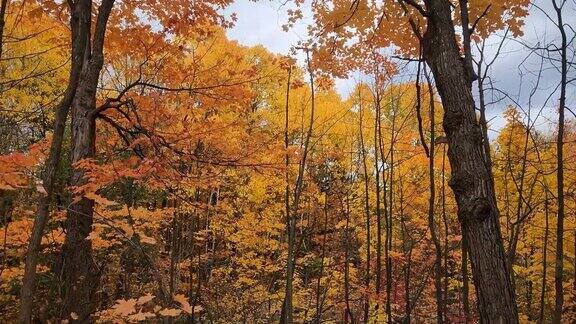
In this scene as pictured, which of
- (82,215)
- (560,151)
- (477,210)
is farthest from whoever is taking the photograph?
(560,151)

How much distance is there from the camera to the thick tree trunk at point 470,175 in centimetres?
300

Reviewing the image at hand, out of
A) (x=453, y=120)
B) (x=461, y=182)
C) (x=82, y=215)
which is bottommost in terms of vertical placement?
(x=82, y=215)

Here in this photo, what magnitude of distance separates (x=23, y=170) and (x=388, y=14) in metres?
4.73

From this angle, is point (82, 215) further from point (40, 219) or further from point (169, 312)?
point (40, 219)

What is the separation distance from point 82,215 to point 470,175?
416 centimetres

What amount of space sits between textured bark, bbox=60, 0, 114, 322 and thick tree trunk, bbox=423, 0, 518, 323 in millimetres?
4042

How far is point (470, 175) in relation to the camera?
10.5 feet

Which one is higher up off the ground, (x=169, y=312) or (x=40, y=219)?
(x=40, y=219)

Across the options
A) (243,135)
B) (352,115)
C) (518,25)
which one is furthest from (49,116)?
(518,25)

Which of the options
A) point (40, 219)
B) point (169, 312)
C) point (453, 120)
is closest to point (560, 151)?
point (453, 120)

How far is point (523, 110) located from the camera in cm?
867

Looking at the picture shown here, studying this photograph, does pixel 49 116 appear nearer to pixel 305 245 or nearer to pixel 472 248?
pixel 305 245

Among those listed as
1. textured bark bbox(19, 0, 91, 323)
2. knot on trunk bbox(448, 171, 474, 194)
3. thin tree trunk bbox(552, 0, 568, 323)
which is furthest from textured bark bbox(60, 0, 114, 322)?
thin tree trunk bbox(552, 0, 568, 323)

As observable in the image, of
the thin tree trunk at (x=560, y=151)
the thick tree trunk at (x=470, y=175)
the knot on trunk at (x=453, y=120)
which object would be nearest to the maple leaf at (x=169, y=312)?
the thick tree trunk at (x=470, y=175)
